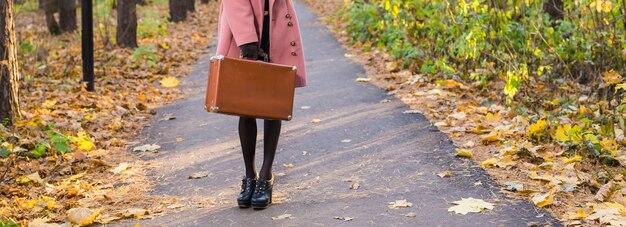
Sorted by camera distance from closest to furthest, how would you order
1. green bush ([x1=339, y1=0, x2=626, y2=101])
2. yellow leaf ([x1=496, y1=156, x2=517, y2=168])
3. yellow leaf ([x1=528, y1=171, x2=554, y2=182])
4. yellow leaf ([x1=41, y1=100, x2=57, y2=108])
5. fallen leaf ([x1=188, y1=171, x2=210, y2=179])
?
yellow leaf ([x1=528, y1=171, x2=554, y2=182]) → yellow leaf ([x1=496, y1=156, x2=517, y2=168]) → fallen leaf ([x1=188, y1=171, x2=210, y2=179]) → green bush ([x1=339, y1=0, x2=626, y2=101]) → yellow leaf ([x1=41, y1=100, x2=57, y2=108])

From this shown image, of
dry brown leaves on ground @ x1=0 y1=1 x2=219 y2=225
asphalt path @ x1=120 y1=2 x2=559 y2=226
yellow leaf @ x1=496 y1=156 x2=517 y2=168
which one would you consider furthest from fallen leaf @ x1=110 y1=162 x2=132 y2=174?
yellow leaf @ x1=496 y1=156 x2=517 y2=168

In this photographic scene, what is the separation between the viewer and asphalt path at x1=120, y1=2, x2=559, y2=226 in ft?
15.3

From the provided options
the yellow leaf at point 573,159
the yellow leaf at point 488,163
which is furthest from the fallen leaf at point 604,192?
the yellow leaf at point 488,163

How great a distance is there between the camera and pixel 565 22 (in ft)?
30.8

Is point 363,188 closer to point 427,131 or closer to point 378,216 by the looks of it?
point 378,216

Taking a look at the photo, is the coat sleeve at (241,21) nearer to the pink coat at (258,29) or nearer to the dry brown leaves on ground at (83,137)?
the pink coat at (258,29)

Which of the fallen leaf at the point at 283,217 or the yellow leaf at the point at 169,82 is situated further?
the yellow leaf at the point at 169,82

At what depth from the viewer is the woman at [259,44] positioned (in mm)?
4605

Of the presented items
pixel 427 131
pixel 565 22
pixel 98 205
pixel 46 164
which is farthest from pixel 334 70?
pixel 98 205

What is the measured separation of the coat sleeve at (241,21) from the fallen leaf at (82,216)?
1488 millimetres

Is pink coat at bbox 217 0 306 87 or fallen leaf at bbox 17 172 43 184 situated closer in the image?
pink coat at bbox 217 0 306 87

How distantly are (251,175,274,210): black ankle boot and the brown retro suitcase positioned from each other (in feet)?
1.67

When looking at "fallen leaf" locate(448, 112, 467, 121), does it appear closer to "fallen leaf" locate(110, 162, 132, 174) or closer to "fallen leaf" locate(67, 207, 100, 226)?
"fallen leaf" locate(110, 162, 132, 174)

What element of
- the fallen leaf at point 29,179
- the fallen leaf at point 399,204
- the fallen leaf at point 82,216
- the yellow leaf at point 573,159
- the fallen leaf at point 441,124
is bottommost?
the fallen leaf at point 29,179
